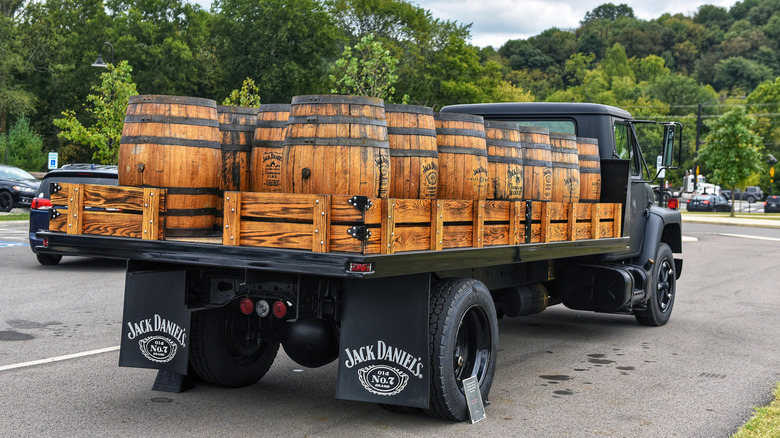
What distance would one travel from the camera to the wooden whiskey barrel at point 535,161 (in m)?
6.89

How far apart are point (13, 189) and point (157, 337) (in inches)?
1028

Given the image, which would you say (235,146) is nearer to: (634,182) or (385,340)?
(385,340)

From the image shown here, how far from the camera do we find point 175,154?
18.3ft

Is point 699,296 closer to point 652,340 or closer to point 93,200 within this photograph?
point 652,340

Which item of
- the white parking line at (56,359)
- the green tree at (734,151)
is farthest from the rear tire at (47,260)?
the green tree at (734,151)

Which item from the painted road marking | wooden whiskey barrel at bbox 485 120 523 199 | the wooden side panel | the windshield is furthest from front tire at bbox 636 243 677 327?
the windshield

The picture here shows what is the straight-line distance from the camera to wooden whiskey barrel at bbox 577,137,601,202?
818cm

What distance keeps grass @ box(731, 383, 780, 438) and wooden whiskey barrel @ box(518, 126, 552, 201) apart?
2.35 meters

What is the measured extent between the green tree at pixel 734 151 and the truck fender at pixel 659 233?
42.3 metres

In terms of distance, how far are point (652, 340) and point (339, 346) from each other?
4.85m

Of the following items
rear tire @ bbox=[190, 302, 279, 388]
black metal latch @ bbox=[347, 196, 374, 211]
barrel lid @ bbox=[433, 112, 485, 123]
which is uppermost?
barrel lid @ bbox=[433, 112, 485, 123]

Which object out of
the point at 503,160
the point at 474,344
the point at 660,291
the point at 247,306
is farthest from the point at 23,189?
the point at 474,344

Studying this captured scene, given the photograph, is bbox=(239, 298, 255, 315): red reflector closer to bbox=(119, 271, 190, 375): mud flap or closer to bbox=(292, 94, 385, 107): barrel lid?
bbox=(119, 271, 190, 375): mud flap

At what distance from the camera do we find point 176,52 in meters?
60.0
